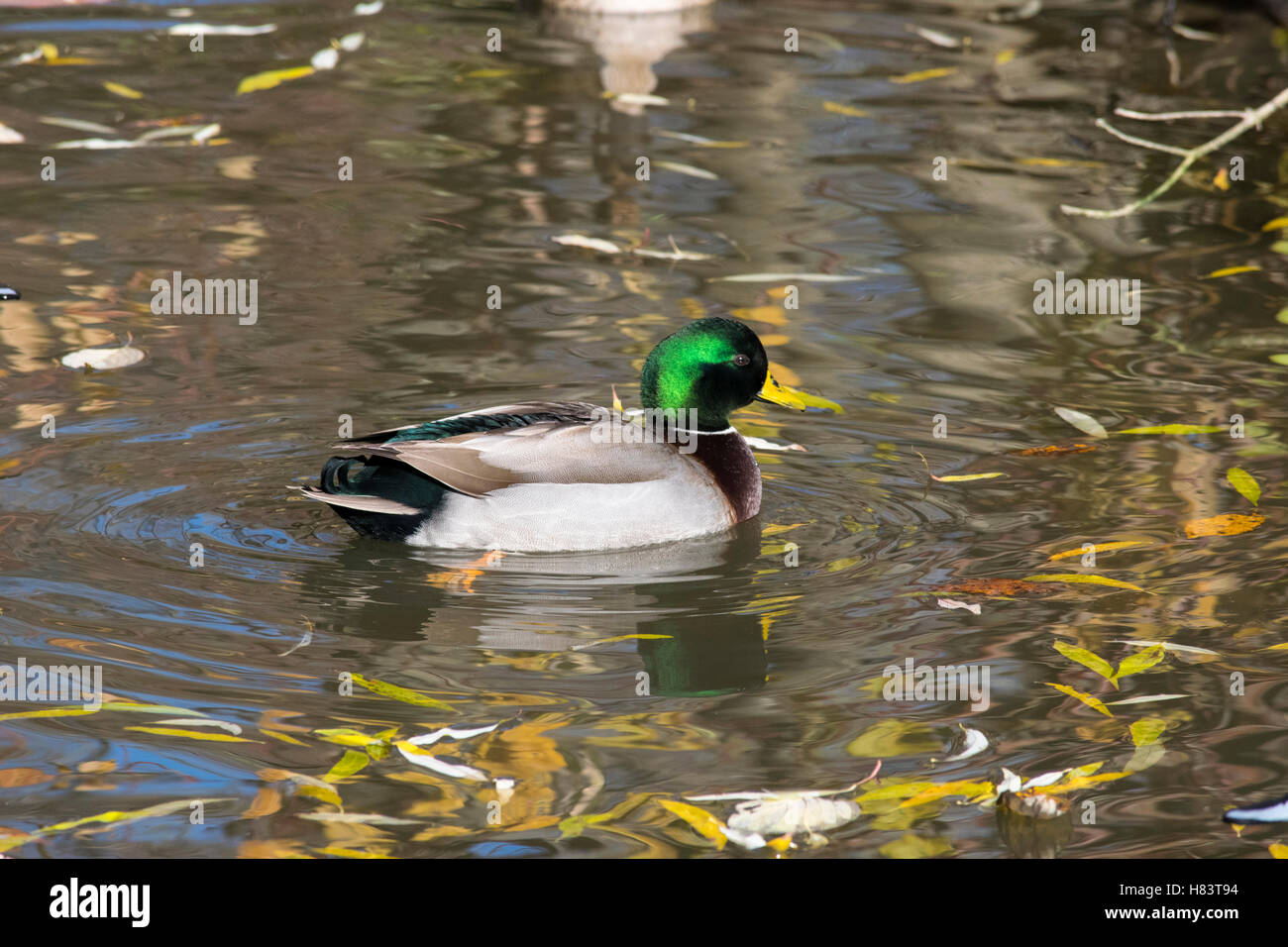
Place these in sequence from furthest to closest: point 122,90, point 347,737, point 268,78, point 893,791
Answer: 1. point 268,78
2. point 122,90
3. point 347,737
4. point 893,791

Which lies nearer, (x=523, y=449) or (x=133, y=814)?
(x=133, y=814)

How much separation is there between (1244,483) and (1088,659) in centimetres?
165

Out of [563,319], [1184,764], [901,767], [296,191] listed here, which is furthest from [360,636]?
[296,191]

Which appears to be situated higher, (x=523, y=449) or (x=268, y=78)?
(x=268, y=78)

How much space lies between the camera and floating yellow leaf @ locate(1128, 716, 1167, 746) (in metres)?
4.93

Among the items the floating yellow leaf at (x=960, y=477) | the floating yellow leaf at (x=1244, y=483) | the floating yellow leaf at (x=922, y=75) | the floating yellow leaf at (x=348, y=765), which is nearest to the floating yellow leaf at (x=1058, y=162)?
the floating yellow leaf at (x=922, y=75)

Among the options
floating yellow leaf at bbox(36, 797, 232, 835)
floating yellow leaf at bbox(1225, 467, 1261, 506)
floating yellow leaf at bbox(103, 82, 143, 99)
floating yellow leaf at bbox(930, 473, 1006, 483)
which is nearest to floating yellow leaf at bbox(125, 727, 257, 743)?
floating yellow leaf at bbox(36, 797, 232, 835)

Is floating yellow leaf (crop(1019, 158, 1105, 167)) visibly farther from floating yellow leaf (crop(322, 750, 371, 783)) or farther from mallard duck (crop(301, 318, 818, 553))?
floating yellow leaf (crop(322, 750, 371, 783))

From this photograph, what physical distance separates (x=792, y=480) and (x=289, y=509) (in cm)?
190

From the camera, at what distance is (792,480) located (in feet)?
22.7

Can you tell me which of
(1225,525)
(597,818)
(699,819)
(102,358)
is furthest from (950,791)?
(102,358)

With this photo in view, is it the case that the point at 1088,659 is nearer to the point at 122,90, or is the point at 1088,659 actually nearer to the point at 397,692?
the point at 397,692

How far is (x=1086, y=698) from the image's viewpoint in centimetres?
518

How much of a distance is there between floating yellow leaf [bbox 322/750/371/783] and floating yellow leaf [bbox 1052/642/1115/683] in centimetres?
214
